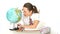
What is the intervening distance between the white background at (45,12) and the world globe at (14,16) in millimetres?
35

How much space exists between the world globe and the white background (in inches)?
1.4

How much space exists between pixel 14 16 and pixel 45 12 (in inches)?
11.9

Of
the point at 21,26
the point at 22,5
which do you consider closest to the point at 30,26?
the point at 21,26

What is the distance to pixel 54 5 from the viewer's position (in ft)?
4.46

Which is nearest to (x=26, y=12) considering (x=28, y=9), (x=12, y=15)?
(x=28, y=9)

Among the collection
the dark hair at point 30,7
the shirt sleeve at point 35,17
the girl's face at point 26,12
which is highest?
the dark hair at point 30,7

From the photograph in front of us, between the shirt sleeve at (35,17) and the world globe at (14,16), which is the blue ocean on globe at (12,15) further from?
the shirt sleeve at (35,17)

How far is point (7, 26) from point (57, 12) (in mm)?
501

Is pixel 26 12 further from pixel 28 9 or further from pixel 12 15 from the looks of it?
pixel 12 15

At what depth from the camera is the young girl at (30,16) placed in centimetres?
137

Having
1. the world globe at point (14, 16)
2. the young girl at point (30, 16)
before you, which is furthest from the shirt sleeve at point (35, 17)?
the world globe at point (14, 16)

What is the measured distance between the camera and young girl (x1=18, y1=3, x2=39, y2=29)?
1369 mm

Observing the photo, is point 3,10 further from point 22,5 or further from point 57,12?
point 57,12

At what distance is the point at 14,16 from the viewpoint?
1.36 m
